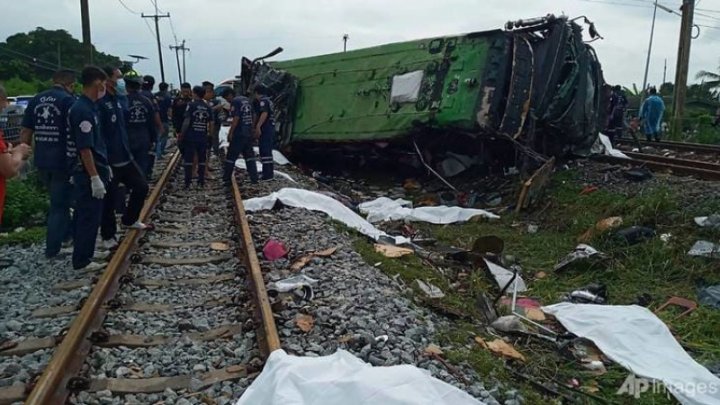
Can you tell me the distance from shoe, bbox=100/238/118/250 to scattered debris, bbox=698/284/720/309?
5.42 metres

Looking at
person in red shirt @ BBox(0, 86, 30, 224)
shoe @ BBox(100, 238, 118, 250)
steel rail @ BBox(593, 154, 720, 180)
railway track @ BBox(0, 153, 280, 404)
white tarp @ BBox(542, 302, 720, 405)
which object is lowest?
white tarp @ BBox(542, 302, 720, 405)

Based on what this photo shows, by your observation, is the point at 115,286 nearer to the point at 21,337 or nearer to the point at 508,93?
the point at 21,337

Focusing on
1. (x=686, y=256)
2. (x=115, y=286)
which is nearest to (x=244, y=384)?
(x=115, y=286)

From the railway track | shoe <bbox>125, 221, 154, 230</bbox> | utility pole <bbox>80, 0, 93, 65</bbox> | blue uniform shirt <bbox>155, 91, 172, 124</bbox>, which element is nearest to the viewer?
the railway track

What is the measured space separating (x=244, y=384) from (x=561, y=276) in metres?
4.10

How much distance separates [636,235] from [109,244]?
560 cm

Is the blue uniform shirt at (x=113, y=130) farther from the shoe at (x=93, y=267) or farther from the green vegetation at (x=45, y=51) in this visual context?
the green vegetation at (x=45, y=51)

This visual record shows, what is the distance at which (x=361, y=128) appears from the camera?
1180 cm

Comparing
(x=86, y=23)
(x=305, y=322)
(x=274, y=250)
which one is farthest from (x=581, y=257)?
(x=86, y=23)

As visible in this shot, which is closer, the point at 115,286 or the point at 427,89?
the point at 115,286

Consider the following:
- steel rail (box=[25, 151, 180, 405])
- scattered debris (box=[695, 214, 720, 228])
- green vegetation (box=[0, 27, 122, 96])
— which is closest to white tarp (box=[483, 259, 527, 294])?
scattered debris (box=[695, 214, 720, 228])

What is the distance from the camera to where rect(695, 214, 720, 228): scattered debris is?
21.7 feet

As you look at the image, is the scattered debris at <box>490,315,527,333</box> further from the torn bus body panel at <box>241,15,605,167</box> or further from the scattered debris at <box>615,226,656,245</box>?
the torn bus body panel at <box>241,15,605,167</box>

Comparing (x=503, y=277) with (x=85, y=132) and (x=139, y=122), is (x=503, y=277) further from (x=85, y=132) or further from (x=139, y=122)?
(x=139, y=122)
